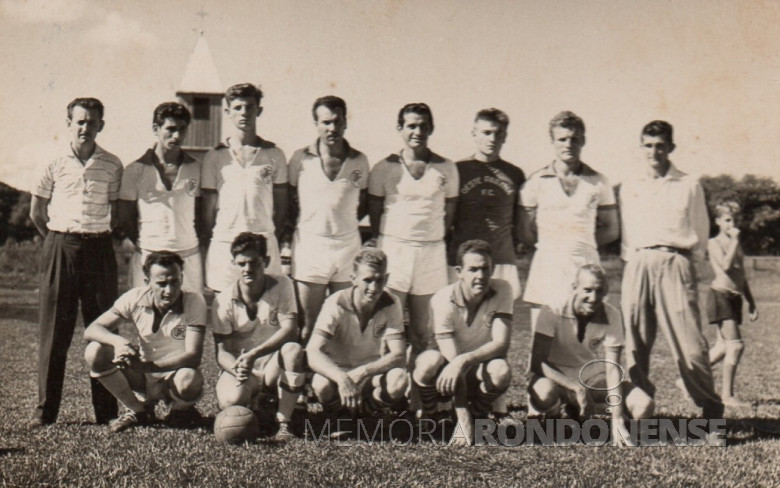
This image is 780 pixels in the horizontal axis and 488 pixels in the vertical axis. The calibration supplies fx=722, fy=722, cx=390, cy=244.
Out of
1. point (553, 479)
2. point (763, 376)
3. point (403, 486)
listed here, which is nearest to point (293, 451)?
point (403, 486)

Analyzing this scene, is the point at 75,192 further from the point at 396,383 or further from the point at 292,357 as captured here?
the point at 396,383

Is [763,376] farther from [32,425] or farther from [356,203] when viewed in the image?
[32,425]

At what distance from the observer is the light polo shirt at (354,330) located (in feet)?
16.0

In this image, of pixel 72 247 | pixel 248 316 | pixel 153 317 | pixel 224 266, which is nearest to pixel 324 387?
pixel 248 316

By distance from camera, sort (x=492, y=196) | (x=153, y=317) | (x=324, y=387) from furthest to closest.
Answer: (x=492, y=196)
(x=153, y=317)
(x=324, y=387)

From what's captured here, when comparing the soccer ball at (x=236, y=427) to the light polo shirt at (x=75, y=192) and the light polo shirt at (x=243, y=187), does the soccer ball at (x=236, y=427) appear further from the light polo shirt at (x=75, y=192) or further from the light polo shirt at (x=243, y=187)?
the light polo shirt at (x=75, y=192)

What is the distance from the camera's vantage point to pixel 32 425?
4.84 meters

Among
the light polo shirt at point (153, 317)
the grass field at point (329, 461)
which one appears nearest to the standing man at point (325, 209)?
the light polo shirt at point (153, 317)

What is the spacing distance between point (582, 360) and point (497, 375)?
2.30ft

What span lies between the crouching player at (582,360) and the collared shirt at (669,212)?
1.87ft

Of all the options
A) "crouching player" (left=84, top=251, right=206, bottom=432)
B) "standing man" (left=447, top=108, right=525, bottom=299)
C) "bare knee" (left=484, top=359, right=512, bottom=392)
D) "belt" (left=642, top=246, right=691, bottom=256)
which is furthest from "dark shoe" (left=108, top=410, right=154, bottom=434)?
"belt" (left=642, top=246, right=691, bottom=256)

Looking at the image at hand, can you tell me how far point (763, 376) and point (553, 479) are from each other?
5754 millimetres

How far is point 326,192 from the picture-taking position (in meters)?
5.26

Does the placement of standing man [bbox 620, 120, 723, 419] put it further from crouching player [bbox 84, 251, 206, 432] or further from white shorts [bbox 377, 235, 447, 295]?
crouching player [bbox 84, 251, 206, 432]
